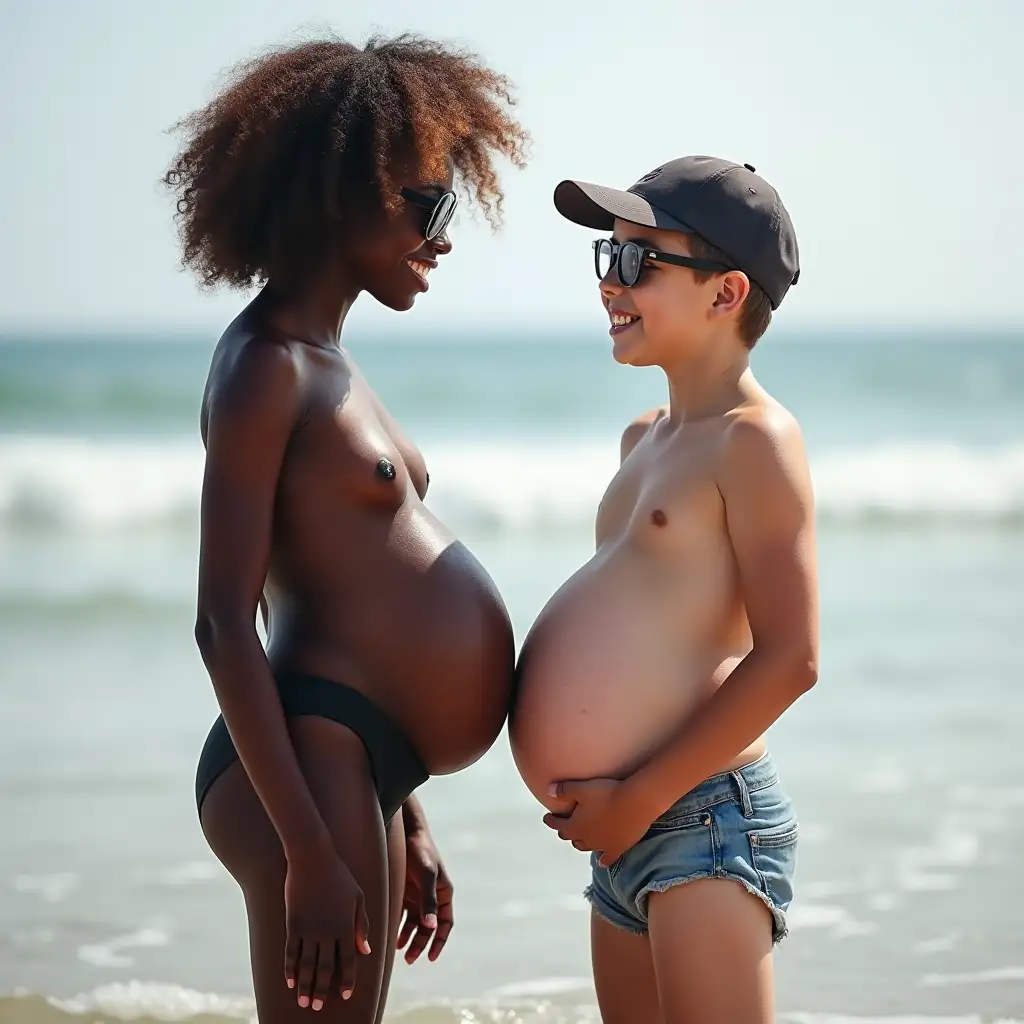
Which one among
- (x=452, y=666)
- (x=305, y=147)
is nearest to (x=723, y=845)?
(x=452, y=666)

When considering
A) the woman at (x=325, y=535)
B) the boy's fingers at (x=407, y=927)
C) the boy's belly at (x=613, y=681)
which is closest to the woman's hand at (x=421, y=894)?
the boy's fingers at (x=407, y=927)

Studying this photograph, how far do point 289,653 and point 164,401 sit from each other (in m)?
17.7

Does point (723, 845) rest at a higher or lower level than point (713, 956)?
higher

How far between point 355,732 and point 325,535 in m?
0.33

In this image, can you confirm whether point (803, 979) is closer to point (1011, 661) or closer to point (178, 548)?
point (1011, 661)

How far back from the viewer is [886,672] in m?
7.16

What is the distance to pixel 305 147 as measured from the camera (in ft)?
8.13

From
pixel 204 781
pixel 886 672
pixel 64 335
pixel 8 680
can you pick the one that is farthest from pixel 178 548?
pixel 64 335

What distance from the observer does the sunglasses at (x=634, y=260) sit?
8.34 ft

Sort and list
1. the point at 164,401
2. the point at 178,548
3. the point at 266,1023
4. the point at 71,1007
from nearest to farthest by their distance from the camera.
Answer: the point at 266,1023, the point at 71,1007, the point at 178,548, the point at 164,401

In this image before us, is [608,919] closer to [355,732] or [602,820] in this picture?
[602,820]

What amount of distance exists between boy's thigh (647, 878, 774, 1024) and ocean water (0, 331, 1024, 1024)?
1.48 m

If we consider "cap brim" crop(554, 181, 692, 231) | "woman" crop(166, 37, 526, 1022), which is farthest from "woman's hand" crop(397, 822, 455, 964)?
"cap brim" crop(554, 181, 692, 231)

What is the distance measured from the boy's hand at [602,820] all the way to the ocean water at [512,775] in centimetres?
147
